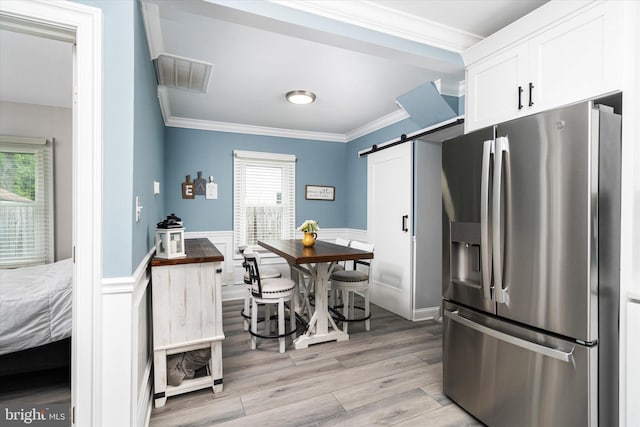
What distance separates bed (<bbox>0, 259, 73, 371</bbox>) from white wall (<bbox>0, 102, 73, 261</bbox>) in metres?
1.79

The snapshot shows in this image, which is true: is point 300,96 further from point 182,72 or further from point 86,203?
point 86,203

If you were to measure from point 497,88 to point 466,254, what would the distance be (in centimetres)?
106

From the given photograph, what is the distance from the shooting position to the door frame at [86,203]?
4.78 ft

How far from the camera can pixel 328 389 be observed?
2.33 m

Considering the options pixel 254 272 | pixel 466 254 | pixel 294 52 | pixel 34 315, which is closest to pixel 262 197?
pixel 254 272

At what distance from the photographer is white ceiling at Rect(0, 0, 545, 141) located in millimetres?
1909

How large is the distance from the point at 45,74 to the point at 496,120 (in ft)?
12.5

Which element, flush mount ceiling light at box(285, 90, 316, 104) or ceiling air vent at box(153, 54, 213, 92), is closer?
ceiling air vent at box(153, 54, 213, 92)

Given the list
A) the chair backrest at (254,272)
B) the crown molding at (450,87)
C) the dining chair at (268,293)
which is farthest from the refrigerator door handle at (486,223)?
the chair backrest at (254,272)

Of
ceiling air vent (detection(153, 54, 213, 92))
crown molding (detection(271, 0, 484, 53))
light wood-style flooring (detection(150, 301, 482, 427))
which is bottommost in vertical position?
light wood-style flooring (detection(150, 301, 482, 427))

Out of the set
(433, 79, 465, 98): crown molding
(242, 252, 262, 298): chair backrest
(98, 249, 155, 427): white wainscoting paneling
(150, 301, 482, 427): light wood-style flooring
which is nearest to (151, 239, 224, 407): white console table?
(150, 301, 482, 427): light wood-style flooring

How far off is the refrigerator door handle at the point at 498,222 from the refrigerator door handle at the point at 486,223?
→ 0.03 m

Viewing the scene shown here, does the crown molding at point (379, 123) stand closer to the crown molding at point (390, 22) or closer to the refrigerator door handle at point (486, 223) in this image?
the crown molding at point (390, 22)

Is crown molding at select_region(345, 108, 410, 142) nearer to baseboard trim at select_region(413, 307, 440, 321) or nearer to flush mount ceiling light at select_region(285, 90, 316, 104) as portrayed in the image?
flush mount ceiling light at select_region(285, 90, 316, 104)
